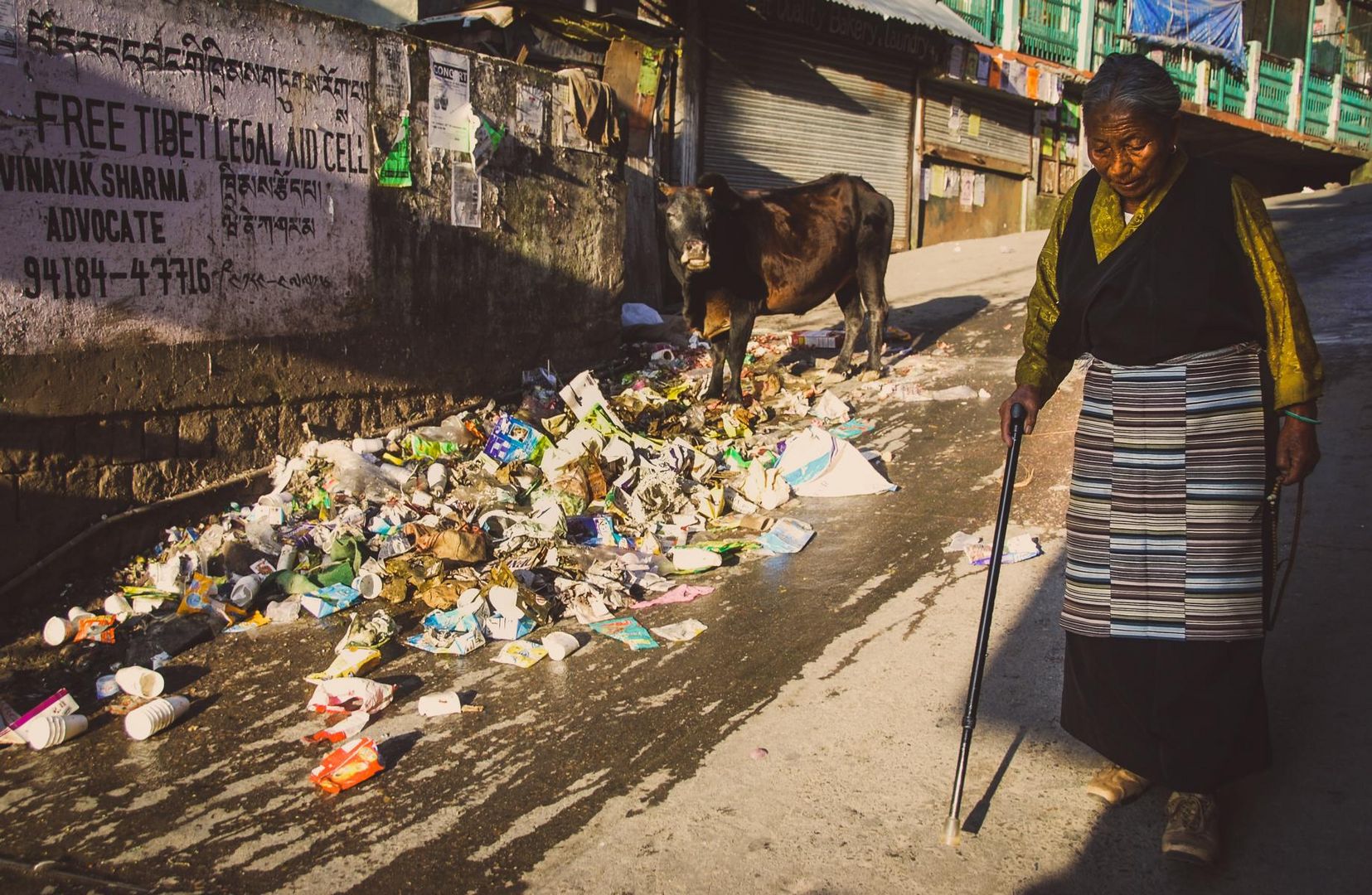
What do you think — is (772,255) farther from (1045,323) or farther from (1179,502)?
(1179,502)

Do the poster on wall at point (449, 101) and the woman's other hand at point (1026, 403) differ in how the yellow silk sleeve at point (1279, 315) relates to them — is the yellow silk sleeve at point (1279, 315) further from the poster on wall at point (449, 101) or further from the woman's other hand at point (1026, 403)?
the poster on wall at point (449, 101)

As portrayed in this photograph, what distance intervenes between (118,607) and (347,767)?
1.90m

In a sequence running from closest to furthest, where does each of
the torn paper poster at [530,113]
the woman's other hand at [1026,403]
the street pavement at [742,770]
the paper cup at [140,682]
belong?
the street pavement at [742,770], the woman's other hand at [1026,403], the paper cup at [140,682], the torn paper poster at [530,113]

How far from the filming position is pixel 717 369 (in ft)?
25.3

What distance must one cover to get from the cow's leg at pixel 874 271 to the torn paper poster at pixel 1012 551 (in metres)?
3.92

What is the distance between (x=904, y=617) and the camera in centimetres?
418

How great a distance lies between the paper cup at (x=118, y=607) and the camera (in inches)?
174

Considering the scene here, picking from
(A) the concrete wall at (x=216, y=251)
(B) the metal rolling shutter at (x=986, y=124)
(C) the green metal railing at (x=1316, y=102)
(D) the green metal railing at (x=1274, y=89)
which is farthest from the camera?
(C) the green metal railing at (x=1316, y=102)

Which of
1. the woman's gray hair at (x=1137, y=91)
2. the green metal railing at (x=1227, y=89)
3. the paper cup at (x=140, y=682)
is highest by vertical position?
the green metal railing at (x=1227, y=89)

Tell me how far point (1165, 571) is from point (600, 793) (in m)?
1.60

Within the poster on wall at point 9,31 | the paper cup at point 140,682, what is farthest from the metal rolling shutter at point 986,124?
the paper cup at point 140,682

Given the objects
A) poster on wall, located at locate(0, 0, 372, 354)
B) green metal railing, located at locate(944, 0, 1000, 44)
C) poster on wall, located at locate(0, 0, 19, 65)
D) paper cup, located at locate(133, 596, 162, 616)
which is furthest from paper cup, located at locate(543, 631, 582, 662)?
green metal railing, located at locate(944, 0, 1000, 44)

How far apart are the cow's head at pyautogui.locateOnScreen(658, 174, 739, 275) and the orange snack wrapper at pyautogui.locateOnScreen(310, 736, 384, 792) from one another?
4.63 meters

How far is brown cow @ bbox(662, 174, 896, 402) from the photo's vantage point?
7.48m
